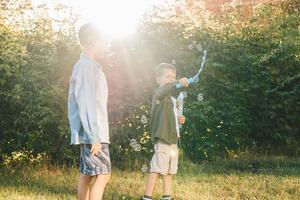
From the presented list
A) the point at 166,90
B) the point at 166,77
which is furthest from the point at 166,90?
the point at 166,77

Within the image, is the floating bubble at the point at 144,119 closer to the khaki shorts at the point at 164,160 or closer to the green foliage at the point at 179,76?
the green foliage at the point at 179,76

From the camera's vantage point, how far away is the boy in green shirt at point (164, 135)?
586 centimetres

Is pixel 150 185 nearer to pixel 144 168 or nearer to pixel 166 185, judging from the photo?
pixel 166 185

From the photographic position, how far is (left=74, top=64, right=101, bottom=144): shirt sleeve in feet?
14.4

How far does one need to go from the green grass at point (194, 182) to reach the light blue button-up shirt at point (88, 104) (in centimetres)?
181

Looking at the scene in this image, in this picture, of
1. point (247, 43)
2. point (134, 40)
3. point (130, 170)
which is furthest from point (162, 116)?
point (247, 43)

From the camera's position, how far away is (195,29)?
10000 mm

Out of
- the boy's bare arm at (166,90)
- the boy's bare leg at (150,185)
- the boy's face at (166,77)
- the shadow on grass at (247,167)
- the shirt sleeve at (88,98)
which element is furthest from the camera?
the shadow on grass at (247,167)

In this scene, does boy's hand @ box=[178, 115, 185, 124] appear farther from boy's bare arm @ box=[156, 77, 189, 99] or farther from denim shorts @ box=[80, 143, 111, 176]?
denim shorts @ box=[80, 143, 111, 176]

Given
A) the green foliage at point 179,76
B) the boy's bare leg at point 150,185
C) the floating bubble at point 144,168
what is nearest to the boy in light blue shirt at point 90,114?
the boy's bare leg at point 150,185

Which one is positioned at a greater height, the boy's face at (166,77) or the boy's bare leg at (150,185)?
the boy's face at (166,77)

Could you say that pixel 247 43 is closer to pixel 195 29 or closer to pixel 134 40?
pixel 195 29

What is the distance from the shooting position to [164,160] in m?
5.91

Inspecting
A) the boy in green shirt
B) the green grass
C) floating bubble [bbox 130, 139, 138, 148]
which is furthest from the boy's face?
floating bubble [bbox 130, 139, 138, 148]
